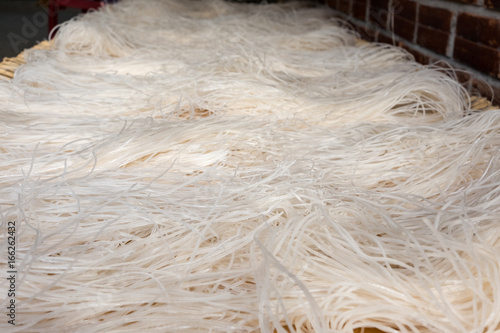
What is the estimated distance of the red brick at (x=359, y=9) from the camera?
1.98 m

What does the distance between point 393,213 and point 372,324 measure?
19cm

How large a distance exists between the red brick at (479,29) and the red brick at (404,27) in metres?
0.29

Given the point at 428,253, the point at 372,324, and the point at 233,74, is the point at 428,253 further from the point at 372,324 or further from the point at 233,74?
the point at 233,74

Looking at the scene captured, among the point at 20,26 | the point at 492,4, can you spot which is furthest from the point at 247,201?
the point at 20,26

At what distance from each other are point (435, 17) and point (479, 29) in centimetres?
23

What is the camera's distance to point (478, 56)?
3.77 feet

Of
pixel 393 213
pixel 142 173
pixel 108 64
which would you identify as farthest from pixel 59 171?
pixel 108 64

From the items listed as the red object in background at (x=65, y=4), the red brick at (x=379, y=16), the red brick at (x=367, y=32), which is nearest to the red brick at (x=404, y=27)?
the red brick at (x=379, y=16)

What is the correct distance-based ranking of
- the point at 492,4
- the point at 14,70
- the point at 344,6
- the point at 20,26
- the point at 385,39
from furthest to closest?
1. the point at 20,26
2. the point at 344,6
3. the point at 385,39
4. the point at 14,70
5. the point at 492,4

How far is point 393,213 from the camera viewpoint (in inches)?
25.0

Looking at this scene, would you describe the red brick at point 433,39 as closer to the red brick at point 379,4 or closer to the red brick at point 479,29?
the red brick at point 479,29

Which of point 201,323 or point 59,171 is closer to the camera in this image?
point 201,323

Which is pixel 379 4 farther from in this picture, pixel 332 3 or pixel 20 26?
pixel 20 26

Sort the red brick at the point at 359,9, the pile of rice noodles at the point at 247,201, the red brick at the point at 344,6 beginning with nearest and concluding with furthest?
1. the pile of rice noodles at the point at 247,201
2. the red brick at the point at 359,9
3. the red brick at the point at 344,6
